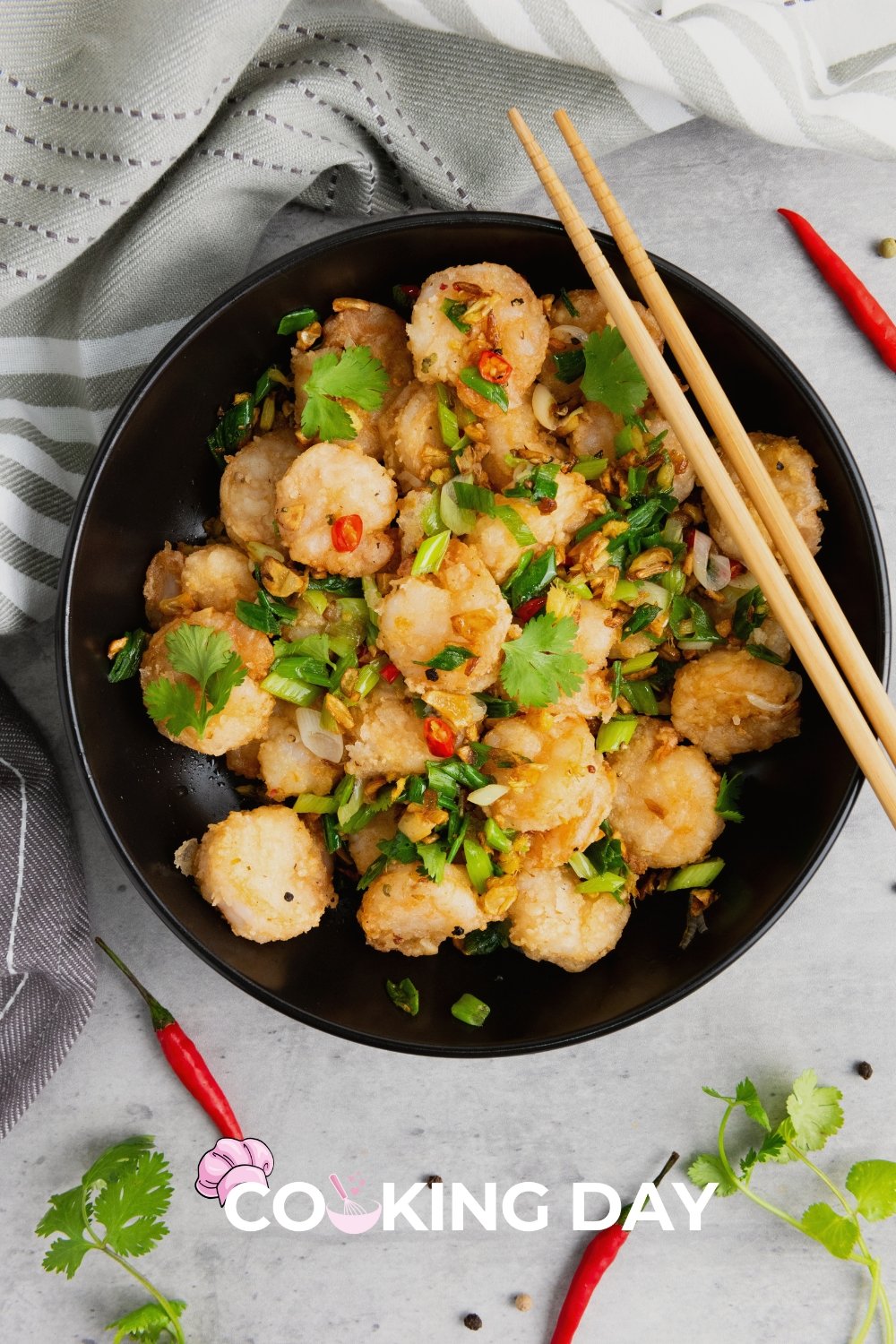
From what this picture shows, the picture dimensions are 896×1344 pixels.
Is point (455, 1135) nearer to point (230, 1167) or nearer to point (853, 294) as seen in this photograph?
point (230, 1167)

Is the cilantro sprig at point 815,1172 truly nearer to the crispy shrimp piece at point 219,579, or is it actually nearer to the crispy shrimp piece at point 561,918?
the crispy shrimp piece at point 561,918

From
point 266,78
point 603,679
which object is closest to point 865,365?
point 603,679

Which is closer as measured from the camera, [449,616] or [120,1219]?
[449,616]

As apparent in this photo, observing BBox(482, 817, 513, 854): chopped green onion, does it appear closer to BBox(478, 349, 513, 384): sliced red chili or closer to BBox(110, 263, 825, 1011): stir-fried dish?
BBox(110, 263, 825, 1011): stir-fried dish

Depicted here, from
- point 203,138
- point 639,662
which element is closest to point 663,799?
point 639,662

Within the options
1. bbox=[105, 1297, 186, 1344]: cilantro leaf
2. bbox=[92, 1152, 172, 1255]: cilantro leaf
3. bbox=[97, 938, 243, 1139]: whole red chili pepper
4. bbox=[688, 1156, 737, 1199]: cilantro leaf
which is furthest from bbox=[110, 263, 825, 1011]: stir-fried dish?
bbox=[105, 1297, 186, 1344]: cilantro leaf

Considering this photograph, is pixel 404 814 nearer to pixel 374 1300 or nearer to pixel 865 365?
pixel 374 1300
